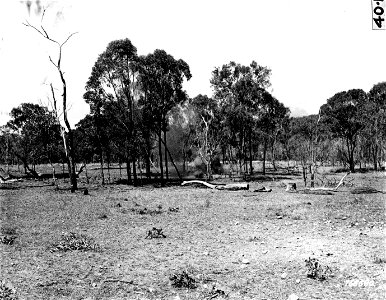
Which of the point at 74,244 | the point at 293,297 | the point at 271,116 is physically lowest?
the point at 293,297

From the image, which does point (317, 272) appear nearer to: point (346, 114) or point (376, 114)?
point (376, 114)

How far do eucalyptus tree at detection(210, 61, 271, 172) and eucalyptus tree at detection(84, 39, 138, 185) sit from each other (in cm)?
1230

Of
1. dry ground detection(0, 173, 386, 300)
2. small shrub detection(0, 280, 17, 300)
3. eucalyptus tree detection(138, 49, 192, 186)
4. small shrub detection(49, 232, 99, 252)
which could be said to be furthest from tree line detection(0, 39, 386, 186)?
small shrub detection(0, 280, 17, 300)

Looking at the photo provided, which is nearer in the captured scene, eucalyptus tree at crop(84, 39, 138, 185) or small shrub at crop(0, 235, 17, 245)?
small shrub at crop(0, 235, 17, 245)

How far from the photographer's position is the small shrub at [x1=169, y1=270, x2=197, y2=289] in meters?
7.36

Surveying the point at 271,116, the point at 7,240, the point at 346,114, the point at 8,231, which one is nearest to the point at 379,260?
the point at 7,240

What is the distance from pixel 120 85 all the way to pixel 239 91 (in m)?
16.0

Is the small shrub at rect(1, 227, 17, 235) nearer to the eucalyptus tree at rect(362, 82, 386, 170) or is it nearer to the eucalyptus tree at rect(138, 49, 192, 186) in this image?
the eucalyptus tree at rect(138, 49, 192, 186)

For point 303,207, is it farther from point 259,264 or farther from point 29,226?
point 29,226

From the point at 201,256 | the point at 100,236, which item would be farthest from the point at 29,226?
the point at 201,256

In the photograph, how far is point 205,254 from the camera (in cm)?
982

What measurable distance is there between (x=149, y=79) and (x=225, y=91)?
12.7 m

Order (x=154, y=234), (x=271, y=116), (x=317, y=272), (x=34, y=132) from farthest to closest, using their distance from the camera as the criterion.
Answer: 1. (x=271, y=116)
2. (x=34, y=132)
3. (x=154, y=234)
4. (x=317, y=272)

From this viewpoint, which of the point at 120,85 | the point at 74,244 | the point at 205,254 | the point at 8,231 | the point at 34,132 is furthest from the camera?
the point at 34,132
